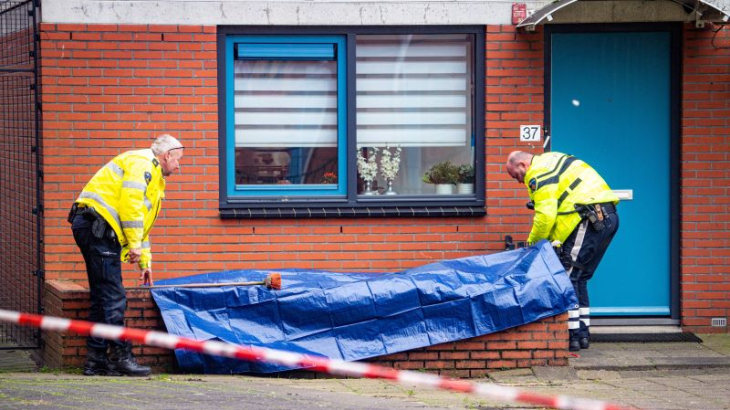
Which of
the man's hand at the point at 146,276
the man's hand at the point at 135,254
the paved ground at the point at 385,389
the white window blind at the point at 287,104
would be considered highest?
the white window blind at the point at 287,104

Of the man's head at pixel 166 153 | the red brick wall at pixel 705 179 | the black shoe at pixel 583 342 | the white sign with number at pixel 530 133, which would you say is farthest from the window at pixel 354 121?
the red brick wall at pixel 705 179

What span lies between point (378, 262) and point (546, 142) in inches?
74.1

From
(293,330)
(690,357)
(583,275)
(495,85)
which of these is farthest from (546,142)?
(293,330)

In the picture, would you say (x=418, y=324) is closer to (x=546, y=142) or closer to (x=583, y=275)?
(x=583, y=275)

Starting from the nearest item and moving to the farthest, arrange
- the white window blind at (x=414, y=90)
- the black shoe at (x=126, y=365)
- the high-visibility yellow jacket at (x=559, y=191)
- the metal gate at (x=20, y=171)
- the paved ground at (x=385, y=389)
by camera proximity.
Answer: the paved ground at (x=385, y=389) → the black shoe at (x=126, y=365) → the high-visibility yellow jacket at (x=559, y=191) → the metal gate at (x=20, y=171) → the white window blind at (x=414, y=90)

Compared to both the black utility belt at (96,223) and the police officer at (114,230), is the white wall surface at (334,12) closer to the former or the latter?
the police officer at (114,230)

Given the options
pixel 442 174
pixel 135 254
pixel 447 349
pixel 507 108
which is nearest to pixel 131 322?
pixel 135 254

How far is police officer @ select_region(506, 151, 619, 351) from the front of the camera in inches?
360

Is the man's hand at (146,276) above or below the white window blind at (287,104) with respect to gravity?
below

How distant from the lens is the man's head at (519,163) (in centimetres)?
926

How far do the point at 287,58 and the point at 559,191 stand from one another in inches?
109

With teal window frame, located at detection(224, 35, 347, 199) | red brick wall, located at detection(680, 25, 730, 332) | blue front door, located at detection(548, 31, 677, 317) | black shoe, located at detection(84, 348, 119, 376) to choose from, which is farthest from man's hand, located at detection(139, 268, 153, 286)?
red brick wall, located at detection(680, 25, 730, 332)

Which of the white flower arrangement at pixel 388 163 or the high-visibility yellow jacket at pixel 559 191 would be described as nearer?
the high-visibility yellow jacket at pixel 559 191

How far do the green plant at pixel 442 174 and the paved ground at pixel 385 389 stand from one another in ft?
6.86
